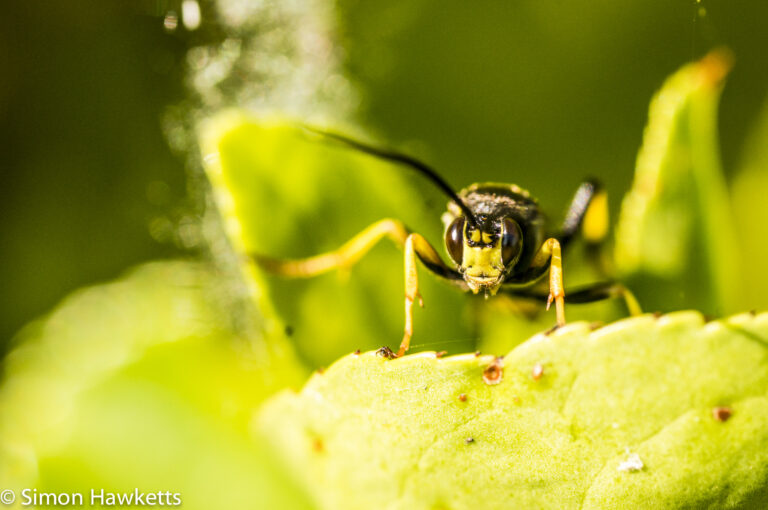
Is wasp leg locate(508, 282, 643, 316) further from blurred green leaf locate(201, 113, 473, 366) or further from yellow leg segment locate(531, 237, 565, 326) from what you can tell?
blurred green leaf locate(201, 113, 473, 366)

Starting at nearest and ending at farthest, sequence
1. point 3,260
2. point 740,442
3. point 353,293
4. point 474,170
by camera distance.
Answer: point 740,442, point 353,293, point 474,170, point 3,260

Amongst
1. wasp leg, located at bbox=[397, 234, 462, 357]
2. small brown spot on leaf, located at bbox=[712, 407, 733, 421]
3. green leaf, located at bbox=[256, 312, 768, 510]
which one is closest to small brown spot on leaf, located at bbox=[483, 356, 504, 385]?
green leaf, located at bbox=[256, 312, 768, 510]

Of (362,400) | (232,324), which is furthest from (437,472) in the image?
(232,324)

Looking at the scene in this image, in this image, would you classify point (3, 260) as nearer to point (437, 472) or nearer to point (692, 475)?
point (437, 472)

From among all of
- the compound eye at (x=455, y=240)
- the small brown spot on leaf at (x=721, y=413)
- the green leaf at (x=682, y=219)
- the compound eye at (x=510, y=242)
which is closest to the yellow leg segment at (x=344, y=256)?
the compound eye at (x=455, y=240)

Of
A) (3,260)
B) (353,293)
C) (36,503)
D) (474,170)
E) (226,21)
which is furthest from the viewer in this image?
(3,260)

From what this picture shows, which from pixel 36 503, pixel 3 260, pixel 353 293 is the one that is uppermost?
pixel 3 260
